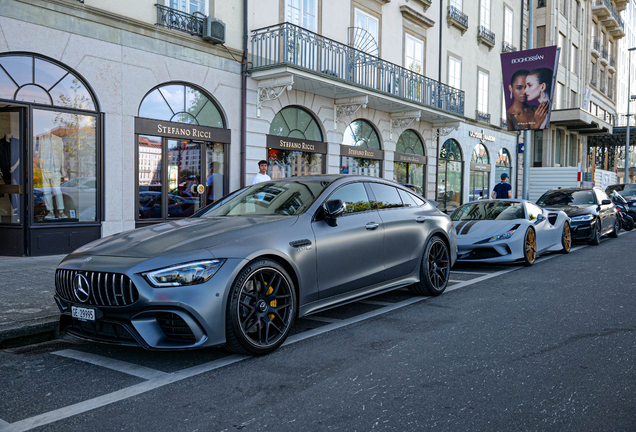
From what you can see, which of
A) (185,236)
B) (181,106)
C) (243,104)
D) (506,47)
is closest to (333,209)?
(185,236)

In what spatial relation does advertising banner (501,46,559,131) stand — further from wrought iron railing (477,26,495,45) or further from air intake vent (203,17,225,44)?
wrought iron railing (477,26,495,45)

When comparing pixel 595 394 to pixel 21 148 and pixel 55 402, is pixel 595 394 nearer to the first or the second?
pixel 55 402

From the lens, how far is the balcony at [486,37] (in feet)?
83.7

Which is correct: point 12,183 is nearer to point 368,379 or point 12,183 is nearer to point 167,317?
point 167,317

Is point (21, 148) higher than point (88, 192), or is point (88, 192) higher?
point (21, 148)

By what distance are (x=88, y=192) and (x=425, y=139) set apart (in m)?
14.4

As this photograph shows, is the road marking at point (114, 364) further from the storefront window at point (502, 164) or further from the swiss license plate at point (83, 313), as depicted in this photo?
the storefront window at point (502, 164)

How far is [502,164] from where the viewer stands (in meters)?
28.9

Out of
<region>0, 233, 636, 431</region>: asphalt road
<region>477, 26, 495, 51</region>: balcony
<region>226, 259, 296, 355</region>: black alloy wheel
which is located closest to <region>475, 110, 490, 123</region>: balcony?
<region>477, 26, 495, 51</region>: balcony

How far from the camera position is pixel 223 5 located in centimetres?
1323

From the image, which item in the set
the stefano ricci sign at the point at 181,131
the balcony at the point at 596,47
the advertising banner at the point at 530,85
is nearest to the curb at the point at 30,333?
the stefano ricci sign at the point at 181,131

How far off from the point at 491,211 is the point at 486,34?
1857 centimetres

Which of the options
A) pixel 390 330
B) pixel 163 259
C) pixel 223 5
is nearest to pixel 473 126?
pixel 223 5

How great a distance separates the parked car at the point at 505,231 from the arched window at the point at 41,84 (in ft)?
25.3
